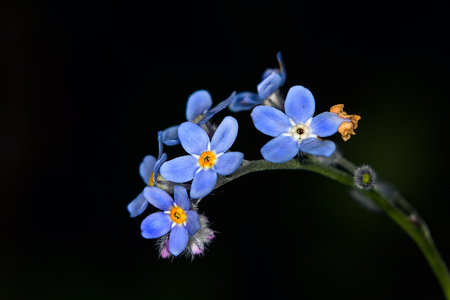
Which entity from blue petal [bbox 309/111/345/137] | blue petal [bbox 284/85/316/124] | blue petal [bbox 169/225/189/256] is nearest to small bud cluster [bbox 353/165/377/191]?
blue petal [bbox 309/111/345/137]

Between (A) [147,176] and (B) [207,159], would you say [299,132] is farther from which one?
(A) [147,176]

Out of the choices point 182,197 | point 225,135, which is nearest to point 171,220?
point 182,197

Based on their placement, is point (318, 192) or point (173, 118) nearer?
point (318, 192)

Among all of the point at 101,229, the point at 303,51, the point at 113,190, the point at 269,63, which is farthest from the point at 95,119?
the point at 303,51

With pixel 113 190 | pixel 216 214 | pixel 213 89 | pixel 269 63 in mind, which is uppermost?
pixel 269 63

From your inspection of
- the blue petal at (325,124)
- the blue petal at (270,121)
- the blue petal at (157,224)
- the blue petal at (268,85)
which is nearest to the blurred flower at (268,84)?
the blue petal at (268,85)

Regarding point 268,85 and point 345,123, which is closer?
Result: point 345,123

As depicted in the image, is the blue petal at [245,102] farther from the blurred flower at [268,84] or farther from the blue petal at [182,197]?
the blue petal at [182,197]

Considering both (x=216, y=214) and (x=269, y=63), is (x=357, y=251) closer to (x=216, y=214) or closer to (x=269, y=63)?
(x=216, y=214)
